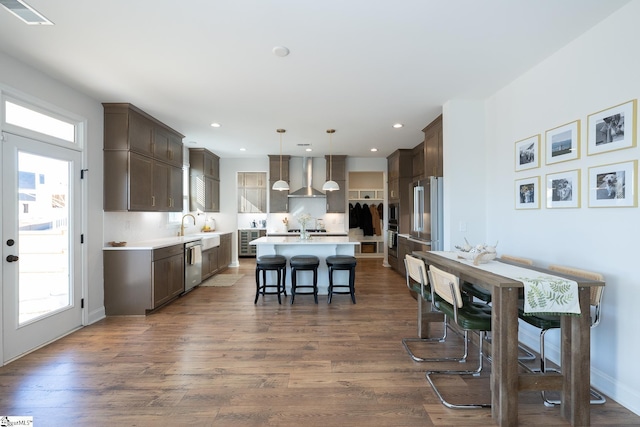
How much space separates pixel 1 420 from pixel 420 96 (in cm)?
469

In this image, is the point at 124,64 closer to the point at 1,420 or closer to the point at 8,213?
the point at 8,213

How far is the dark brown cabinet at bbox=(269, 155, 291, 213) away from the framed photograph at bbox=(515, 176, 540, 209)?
200 inches

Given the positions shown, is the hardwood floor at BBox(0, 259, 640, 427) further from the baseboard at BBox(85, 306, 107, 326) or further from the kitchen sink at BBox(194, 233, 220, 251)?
the kitchen sink at BBox(194, 233, 220, 251)

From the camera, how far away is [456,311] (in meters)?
2.28

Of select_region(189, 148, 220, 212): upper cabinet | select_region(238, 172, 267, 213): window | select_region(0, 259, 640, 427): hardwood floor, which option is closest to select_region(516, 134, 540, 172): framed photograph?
select_region(0, 259, 640, 427): hardwood floor

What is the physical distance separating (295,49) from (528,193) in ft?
8.95

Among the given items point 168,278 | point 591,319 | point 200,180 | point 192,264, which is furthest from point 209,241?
point 591,319

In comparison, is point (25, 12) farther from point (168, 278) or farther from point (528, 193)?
point (528, 193)

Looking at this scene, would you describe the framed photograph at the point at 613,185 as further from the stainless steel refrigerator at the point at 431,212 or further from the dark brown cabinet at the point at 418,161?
the dark brown cabinet at the point at 418,161

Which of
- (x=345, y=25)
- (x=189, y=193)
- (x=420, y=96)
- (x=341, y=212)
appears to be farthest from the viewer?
(x=341, y=212)

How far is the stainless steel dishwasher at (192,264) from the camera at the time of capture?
488 cm

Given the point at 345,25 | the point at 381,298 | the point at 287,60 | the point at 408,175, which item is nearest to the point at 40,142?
the point at 287,60

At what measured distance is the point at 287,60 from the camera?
2771mm

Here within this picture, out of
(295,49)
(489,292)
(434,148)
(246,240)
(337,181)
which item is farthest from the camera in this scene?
(246,240)
